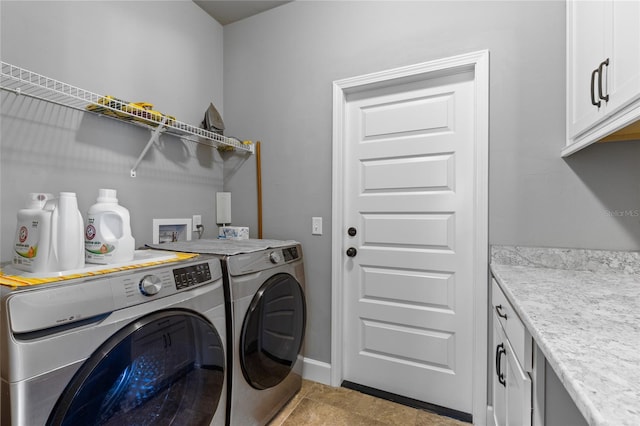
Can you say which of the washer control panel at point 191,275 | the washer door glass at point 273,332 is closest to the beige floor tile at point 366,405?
the washer door glass at point 273,332

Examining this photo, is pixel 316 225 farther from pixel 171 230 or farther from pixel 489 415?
→ pixel 489 415

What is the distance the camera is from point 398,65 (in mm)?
1856

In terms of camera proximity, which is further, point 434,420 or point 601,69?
point 434,420

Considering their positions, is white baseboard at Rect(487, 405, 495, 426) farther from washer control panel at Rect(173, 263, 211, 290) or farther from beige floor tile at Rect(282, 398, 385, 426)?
washer control panel at Rect(173, 263, 211, 290)

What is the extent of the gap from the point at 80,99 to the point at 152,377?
1.20m

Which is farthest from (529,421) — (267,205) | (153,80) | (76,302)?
(153,80)

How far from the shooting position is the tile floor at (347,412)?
1.66m

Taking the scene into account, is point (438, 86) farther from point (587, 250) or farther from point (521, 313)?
point (521, 313)

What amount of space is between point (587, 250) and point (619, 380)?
123 centimetres

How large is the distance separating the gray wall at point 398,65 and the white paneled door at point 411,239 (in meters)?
0.15

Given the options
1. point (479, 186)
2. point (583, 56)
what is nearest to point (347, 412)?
point (479, 186)

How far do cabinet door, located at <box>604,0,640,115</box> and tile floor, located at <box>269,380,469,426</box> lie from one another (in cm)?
169

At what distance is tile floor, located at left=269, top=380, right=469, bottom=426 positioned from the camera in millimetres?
1656

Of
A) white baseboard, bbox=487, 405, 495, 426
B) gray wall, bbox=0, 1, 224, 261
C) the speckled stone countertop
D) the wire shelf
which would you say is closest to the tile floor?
white baseboard, bbox=487, 405, 495, 426
